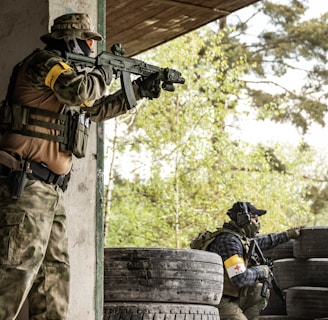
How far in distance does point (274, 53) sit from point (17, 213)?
24707 millimetres

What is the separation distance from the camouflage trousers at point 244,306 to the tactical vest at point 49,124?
12.8ft

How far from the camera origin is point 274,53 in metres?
29.3

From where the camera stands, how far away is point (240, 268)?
8.95 metres

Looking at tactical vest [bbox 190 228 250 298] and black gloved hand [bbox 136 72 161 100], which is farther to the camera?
tactical vest [bbox 190 228 250 298]

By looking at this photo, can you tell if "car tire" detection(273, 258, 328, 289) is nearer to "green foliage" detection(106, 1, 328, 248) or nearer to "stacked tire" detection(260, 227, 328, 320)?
"stacked tire" detection(260, 227, 328, 320)

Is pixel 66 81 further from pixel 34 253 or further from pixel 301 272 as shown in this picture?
pixel 301 272

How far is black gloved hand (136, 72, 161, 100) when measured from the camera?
5938 mm

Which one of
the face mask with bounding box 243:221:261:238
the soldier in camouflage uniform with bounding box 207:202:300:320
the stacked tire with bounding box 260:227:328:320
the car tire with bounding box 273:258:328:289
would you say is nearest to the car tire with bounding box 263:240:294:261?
the car tire with bounding box 273:258:328:289

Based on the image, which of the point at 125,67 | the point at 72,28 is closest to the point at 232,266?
the point at 125,67

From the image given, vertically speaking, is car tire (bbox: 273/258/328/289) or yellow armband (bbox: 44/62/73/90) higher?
yellow armband (bbox: 44/62/73/90)

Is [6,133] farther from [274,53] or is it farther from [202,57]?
[274,53]

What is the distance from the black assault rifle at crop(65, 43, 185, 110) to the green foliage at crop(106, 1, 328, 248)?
16135 millimetres

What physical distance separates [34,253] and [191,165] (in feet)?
57.4

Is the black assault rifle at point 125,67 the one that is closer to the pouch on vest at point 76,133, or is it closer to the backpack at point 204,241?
the pouch on vest at point 76,133
